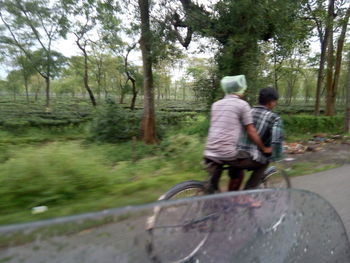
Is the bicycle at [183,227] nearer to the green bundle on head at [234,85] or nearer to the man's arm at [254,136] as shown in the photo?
the man's arm at [254,136]

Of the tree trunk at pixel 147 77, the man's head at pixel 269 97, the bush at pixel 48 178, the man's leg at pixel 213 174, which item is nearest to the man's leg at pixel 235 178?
the man's leg at pixel 213 174

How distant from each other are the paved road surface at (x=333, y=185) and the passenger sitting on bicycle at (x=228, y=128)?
1.90 metres

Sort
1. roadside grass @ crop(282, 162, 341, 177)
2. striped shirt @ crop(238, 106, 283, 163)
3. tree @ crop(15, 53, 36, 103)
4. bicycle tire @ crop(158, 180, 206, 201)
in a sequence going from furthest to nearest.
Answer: tree @ crop(15, 53, 36, 103) → roadside grass @ crop(282, 162, 341, 177) → striped shirt @ crop(238, 106, 283, 163) → bicycle tire @ crop(158, 180, 206, 201)

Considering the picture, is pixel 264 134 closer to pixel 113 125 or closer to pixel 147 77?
pixel 147 77

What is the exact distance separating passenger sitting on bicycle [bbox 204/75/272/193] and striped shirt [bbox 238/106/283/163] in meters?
0.11

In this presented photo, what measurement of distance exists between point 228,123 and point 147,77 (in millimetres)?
10258

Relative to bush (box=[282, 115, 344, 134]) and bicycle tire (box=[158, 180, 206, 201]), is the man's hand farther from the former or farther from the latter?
bush (box=[282, 115, 344, 134])

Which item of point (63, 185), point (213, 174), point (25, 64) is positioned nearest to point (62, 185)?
point (63, 185)

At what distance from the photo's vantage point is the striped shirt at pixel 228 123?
2621 millimetres

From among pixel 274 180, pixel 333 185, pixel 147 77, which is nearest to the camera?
pixel 274 180

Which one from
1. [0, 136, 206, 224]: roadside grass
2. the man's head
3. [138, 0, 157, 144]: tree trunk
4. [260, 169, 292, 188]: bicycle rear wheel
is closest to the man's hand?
the man's head

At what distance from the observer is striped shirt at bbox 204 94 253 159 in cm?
262

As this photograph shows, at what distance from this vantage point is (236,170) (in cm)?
293

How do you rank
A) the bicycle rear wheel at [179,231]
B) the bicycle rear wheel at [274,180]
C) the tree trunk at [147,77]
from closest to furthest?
the bicycle rear wheel at [179,231] < the bicycle rear wheel at [274,180] < the tree trunk at [147,77]
